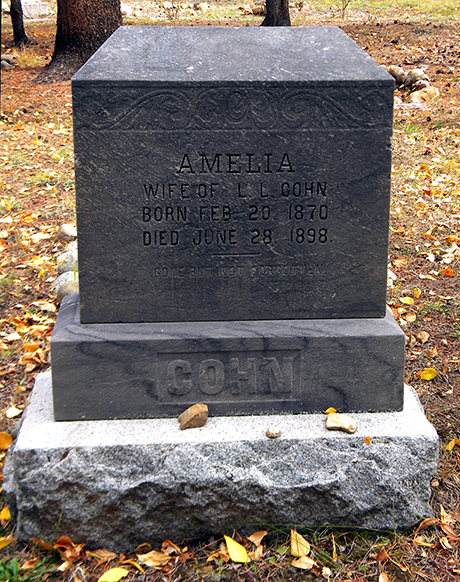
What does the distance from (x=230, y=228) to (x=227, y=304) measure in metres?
0.31

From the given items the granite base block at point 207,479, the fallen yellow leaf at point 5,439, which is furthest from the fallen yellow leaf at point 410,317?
the fallen yellow leaf at point 5,439

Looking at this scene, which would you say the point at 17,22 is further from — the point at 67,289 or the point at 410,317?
the point at 410,317

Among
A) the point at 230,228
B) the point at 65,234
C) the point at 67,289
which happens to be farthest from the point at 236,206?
the point at 65,234

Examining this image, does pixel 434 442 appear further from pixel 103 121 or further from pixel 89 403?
pixel 103 121

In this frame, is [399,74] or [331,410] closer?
[331,410]

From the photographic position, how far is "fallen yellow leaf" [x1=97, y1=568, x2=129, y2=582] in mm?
2248

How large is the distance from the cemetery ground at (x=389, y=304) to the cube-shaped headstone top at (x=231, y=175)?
2.93 ft

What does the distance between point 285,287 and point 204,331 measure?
377 millimetres

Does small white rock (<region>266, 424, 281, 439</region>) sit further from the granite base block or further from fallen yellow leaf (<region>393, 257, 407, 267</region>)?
fallen yellow leaf (<region>393, 257, 407, 267</region>)

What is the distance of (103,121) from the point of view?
2256 mm

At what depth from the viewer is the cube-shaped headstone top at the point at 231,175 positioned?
225 cm

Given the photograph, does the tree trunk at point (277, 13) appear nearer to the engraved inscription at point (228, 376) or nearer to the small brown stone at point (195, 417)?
the engraved inscription at point (228, 376)

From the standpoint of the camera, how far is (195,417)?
7.99 ft

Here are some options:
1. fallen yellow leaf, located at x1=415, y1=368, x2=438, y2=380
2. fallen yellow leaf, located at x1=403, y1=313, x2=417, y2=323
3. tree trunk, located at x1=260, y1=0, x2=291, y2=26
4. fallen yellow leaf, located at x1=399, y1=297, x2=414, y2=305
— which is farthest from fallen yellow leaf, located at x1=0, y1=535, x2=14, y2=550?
tree trunk, located at x1=260, y1=0, x2=291, y2=26
